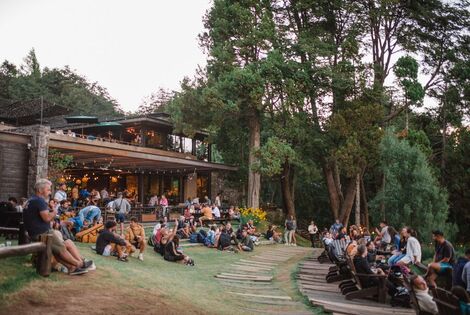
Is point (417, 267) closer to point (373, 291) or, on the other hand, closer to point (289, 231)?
point (373, 291)

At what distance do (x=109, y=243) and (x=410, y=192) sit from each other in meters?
19.2

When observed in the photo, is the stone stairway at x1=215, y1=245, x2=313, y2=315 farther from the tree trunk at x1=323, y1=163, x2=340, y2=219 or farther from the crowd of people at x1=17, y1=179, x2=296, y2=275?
the tree trunk at x1=323, y1=163, x2=340, y2=219

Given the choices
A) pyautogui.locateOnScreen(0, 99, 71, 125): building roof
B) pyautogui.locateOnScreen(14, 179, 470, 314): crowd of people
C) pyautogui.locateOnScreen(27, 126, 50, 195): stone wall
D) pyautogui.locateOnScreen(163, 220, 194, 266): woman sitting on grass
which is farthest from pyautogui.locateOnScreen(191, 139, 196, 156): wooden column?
pyautogui.locateOnScreen(163, 220, 194, 266): woman sitting on grass

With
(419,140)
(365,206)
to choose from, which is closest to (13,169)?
(419,140)

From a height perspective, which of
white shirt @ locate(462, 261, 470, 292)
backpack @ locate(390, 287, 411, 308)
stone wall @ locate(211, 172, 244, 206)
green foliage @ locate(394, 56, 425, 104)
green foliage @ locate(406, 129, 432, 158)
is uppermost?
green foliage @ locate(394, 56, 425, 104)

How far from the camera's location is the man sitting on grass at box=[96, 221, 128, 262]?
11.0m

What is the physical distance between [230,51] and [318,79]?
221 inches

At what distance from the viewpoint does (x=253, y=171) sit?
83.6 ft

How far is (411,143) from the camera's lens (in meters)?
26.8

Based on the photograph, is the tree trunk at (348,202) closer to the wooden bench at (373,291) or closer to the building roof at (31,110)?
the building roof at (31,110)

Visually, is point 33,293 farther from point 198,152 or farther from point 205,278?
point 198,152

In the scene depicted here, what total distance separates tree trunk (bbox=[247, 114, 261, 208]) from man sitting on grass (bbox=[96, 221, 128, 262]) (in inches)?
575

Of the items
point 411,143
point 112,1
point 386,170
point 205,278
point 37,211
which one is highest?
point 112,1

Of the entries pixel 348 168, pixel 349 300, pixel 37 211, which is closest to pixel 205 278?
pixel 349 300
